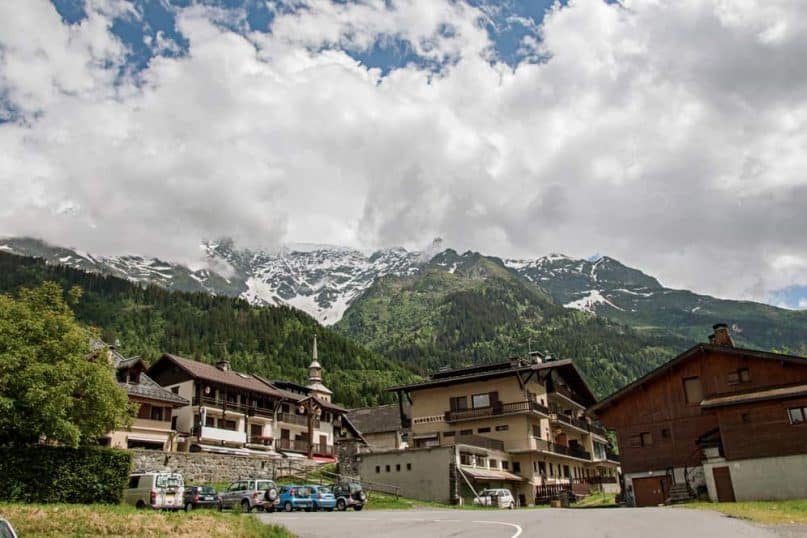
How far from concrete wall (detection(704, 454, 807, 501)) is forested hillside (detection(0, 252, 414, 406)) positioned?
10417cm

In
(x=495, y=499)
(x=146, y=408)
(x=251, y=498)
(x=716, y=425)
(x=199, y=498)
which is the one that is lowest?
(x=495, y=499)

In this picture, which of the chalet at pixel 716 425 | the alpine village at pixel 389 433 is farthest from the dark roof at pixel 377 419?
the chalet at pixel 716 425

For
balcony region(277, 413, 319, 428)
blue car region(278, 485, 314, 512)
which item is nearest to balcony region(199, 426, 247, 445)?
balcony region(277, 413, 319, 428)

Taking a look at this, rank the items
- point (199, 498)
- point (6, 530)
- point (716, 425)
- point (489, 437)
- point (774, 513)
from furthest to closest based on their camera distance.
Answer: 1. point (489, 437)
2. point (716, 425)
3. point (199, 498)
4. point (774, 513)
5. point (6, 530)

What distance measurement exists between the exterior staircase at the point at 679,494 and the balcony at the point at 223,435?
39517 millimetres

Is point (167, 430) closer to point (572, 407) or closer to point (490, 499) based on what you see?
point (490, 499)

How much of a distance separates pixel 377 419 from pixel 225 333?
85.2 metres

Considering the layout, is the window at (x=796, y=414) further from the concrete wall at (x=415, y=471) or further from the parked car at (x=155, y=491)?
the parked car at (x=155, y=491)

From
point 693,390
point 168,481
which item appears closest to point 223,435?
point 168,481

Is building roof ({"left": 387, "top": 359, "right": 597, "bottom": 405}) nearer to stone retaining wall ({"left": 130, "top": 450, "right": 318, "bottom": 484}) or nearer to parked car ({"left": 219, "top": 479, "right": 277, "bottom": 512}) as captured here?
stone retaining wall ({"left": 130, "top": 450, "right": 318, "bottom": 484})

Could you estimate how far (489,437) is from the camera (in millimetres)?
59656

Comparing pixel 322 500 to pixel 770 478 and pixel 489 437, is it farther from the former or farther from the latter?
pixel 489 437

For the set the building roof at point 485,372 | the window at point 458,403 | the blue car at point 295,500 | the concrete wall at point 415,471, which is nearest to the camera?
the blue car at point 295,500

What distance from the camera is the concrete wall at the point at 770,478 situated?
36.0 metres
